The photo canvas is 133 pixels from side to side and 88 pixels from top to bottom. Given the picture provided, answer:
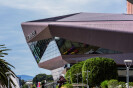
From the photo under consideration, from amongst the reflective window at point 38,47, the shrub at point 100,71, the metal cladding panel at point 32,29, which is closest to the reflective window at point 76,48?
the reflective window at point 38,47

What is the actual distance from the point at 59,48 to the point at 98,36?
14801 millimetres

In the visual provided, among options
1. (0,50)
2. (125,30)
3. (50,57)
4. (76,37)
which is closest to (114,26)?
(125,30)

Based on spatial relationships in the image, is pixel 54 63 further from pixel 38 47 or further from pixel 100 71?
pixel 100 71

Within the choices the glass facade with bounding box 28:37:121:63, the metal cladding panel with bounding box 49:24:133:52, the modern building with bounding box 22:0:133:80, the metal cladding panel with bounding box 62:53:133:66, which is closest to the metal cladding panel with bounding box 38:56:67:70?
the modern building with bounding box 22:0:133:80

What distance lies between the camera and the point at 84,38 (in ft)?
224

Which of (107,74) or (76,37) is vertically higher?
(76,37)

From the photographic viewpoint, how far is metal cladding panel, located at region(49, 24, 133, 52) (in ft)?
207

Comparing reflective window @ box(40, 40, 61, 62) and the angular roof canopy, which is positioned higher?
the angular roof canopy

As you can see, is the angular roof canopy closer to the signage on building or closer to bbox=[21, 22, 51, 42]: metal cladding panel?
bbox=[21, 22, 51, 42]: metal cladding panel

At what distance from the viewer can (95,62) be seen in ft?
165

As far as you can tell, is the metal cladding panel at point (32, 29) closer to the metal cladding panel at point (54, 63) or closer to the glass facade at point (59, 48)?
the glass facade at point (59, 48)

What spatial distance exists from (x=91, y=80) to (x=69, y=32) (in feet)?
Result: 70.0

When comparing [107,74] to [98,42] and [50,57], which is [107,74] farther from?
[50,57]

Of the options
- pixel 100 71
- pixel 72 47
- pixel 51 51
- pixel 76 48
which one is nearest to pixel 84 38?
pixel 76 48
